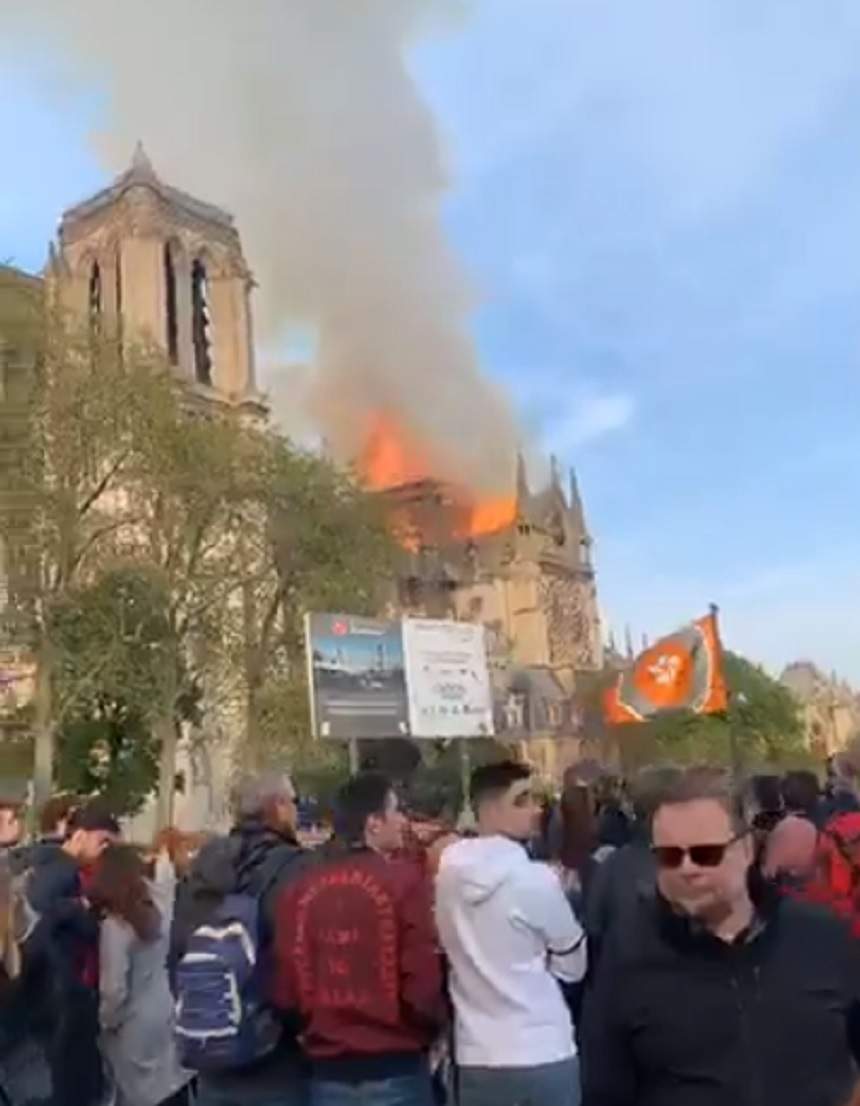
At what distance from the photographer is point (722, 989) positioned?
2916 mm

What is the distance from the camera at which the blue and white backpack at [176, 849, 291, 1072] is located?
17.0ft

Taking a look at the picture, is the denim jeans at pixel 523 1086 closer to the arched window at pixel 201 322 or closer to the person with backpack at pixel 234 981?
the person with backpack at pixel 234 981

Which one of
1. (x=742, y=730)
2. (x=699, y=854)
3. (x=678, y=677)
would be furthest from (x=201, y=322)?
(x=699, y=854)

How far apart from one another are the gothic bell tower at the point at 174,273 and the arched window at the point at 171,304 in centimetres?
5

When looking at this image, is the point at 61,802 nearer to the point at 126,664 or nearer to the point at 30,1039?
the point at 30,1039

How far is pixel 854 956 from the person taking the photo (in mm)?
3010

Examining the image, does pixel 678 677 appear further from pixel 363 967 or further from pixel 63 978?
pixel 363 967

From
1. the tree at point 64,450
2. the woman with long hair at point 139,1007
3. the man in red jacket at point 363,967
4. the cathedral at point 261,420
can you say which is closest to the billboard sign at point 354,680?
the woman with long hair at point 139,1007

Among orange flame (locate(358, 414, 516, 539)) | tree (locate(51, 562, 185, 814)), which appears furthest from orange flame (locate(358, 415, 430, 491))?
tree (locate(51, 562, 185, 814))

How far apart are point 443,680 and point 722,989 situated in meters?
13.3

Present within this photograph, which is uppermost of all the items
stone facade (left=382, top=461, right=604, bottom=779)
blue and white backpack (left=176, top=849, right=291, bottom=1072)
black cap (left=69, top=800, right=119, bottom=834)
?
stone facade (left=382, top=461, right=604, bottom=779)

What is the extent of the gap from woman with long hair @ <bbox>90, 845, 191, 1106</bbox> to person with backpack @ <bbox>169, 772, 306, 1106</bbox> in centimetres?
91

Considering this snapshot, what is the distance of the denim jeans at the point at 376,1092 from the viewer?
508 cm

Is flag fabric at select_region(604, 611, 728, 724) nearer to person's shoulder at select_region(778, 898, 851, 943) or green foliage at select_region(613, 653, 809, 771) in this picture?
person's shoulder at select_region(778, 898, 851, 943)
